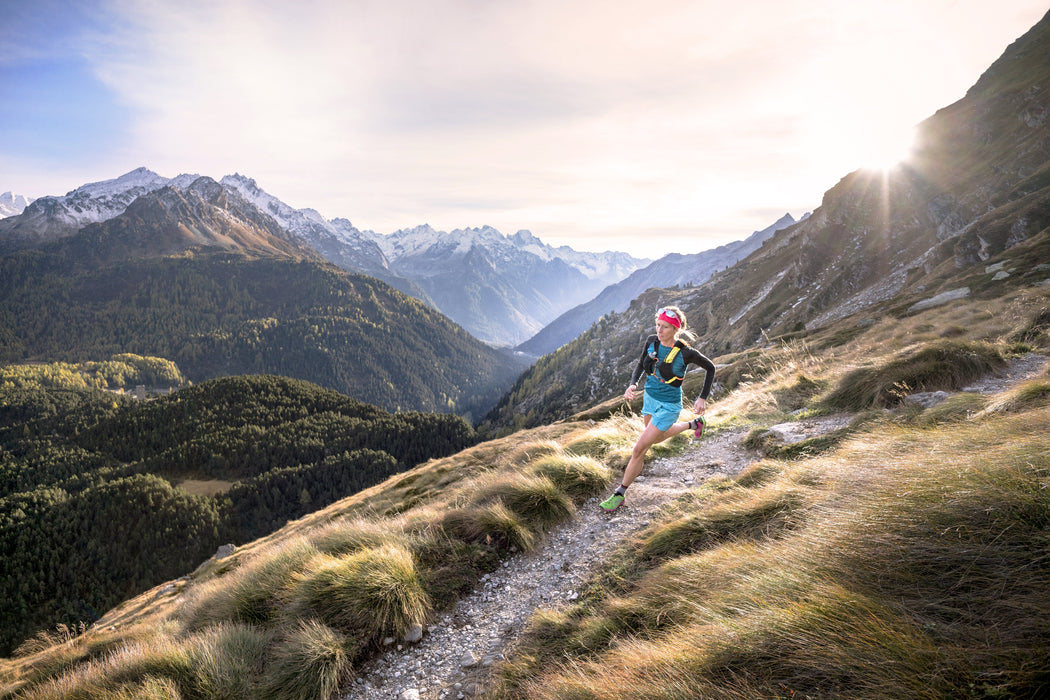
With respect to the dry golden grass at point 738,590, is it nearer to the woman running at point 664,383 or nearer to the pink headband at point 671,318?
the woman running at point 664,383

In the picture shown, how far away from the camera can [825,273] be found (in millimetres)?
63938

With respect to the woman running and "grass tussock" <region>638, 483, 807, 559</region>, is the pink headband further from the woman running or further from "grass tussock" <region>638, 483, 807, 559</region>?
"grass tussock" <region>638, 483, 807, 559</region>

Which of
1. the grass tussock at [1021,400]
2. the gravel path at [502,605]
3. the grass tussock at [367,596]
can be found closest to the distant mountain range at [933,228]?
the grass tussock at [1021,400]

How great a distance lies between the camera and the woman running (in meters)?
7.05

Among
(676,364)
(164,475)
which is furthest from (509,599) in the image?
(164,475)

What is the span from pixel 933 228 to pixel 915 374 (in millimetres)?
65961

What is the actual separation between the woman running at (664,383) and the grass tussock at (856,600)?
2312 millimetres

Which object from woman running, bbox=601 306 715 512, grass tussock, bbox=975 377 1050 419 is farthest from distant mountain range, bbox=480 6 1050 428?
woman running, bbox=601 306 715 512

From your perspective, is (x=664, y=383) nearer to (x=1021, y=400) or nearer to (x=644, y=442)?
(x=644, y=442)

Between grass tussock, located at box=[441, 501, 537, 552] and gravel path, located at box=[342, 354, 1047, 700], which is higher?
grass tussock, located at box=[441, 501, 537, 552]

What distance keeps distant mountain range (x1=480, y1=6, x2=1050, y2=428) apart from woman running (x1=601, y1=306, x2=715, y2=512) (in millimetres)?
23744

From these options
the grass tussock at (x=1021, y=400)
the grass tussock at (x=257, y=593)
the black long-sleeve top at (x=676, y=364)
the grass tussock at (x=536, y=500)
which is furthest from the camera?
the grass tussock at (x=536, y=500)

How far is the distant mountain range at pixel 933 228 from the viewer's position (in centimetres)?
3362

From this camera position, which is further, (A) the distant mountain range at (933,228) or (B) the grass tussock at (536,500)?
(A) the distant mountain range at (933,228)
